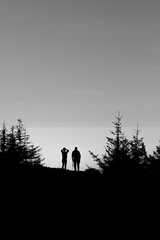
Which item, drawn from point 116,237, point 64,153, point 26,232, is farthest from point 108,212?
point 64,153

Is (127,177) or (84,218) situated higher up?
(127,177)

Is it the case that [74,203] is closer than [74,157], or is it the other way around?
[74,203]

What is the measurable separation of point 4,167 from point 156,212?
11.4 meters

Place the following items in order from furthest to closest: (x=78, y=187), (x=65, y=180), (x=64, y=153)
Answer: (x=64, y=153)
(x=65, y=180)
(x=78, y=187)

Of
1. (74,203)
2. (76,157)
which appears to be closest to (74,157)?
(76,157)

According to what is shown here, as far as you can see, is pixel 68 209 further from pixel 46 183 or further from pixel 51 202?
pixel 46 183

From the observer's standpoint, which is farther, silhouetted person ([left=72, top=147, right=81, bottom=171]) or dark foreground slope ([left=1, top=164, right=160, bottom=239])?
silhouetted person ([left=72, top=147, right=81, bottom=171])

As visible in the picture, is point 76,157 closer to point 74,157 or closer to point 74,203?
point 74,157

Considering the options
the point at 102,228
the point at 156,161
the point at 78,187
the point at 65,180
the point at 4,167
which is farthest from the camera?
the point at 156,161

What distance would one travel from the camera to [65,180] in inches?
974

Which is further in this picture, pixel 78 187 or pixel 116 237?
pixel 78 187

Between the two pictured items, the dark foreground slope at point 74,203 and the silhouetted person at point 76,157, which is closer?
the dark foreground slope at point 74,203

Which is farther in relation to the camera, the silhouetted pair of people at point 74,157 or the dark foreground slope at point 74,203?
the silhouetted pair of people at point 74,157

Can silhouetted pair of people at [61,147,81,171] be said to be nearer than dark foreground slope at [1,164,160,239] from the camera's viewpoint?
No
